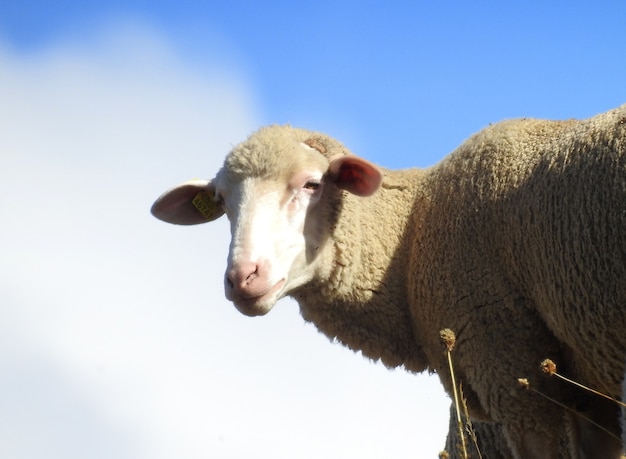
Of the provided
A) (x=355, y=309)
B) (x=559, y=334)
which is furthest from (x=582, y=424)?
(x=355, y=309)

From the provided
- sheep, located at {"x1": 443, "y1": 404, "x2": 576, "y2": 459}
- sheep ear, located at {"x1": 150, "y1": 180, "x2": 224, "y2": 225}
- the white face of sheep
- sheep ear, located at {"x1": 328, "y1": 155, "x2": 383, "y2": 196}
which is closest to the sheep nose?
the white face of sheep

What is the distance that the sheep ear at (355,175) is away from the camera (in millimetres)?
5133

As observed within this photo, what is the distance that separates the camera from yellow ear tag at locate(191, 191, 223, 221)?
568 centimetres

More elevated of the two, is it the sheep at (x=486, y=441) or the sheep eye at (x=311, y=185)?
the sheep eye at (x=311, y=185)

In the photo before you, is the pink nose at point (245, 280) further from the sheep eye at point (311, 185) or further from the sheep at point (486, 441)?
the sheep at point (486, 441)

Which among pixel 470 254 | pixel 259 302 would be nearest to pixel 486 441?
pixel 470 254

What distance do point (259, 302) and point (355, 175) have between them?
3.80 feet

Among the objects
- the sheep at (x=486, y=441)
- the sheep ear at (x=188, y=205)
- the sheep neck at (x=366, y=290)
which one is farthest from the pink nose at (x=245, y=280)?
the sheep at (x=486, y=441)

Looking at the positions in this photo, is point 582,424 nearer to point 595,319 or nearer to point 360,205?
point 595,319

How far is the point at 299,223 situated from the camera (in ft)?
16.3

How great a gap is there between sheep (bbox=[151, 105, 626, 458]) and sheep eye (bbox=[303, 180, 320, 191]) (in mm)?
13

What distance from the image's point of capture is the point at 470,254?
4.83 m

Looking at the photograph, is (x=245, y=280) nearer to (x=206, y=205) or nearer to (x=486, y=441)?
(x=206, y=205)

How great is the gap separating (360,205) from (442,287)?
2.96 ft
